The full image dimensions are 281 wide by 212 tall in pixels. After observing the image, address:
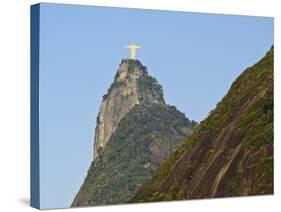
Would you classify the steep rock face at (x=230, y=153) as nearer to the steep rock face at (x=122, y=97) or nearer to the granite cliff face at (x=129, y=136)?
the granite cliff face at (x=129, y=136)

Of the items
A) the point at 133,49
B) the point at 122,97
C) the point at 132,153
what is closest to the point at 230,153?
the point at 132,153

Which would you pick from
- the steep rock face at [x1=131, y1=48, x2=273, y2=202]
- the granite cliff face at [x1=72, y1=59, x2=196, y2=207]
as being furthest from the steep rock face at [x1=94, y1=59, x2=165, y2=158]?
the steep rock face at [x1=131, y1=48, x2=273, y2=202]

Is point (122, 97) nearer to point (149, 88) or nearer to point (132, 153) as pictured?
point (149, 88)

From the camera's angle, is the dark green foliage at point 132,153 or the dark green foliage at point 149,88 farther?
the dark green foliage at point 149,88

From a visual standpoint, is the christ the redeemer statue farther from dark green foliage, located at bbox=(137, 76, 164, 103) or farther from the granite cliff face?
dark green foliage, located at bbox=(137, 76, 164, 103)

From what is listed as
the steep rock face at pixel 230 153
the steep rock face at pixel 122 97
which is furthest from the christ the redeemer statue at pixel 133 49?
the steep rock face at pixel 230 153

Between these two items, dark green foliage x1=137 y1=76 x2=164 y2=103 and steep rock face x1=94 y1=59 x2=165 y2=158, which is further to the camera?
dark green foliage x1=137 y1=76 x2=164 y2=103
